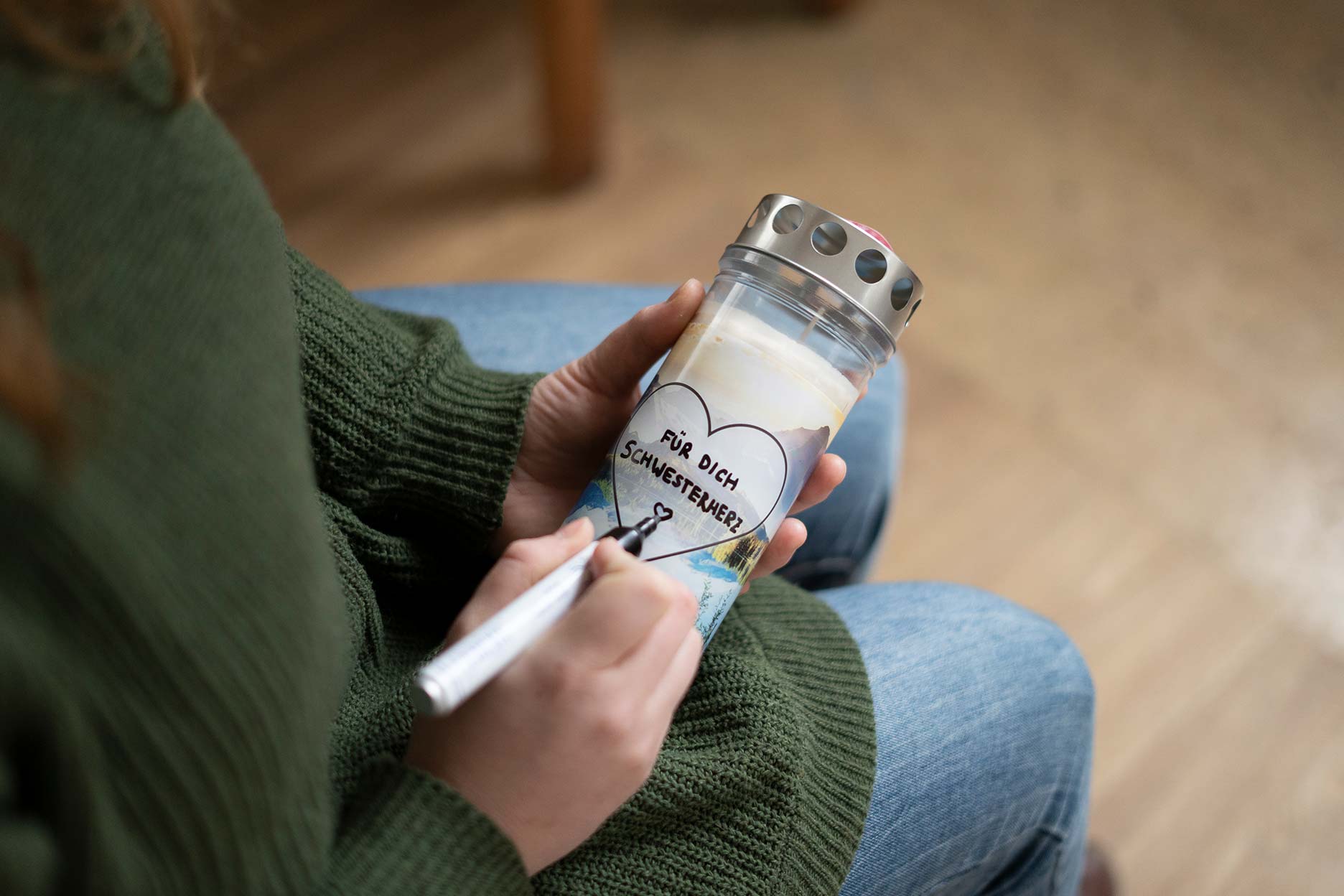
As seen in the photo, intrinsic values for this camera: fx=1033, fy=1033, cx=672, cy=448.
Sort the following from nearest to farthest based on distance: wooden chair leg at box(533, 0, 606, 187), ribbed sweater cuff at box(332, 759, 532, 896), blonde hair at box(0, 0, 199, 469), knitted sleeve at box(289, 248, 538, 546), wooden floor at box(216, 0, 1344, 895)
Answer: blonde hair at box(0, 0, 199, 469), ribbed sweater cuff at box(332, 759, 532, 896), knitted sleeve at box(289, 248, 538, 546), wooden floor at box(216, 0, 1344, 895), wooden chair leg at box(533, 0, 606, 187)

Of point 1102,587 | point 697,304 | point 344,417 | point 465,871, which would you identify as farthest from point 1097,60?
point 465,871

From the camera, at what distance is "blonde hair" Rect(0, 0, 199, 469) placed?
0.92 ft

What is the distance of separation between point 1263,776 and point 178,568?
103 cm

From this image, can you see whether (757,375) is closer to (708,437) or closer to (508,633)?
(708,437)

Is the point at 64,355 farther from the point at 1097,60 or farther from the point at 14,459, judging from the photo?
the point at 1097,60

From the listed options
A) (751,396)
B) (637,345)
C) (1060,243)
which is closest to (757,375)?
(751,396)

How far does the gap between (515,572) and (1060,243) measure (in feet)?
3.65

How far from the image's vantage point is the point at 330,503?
0.51 metres

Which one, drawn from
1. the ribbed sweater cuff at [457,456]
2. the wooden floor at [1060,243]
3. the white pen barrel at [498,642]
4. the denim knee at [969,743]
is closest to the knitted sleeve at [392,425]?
the ribbed sweater cuff at [457,456]

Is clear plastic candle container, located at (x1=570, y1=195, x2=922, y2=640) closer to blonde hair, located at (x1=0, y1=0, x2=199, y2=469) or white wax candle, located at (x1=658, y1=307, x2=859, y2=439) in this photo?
white wax candle, located at (x1=658, y1=307, x2=859, y2=439)

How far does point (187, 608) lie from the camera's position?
1.01ft

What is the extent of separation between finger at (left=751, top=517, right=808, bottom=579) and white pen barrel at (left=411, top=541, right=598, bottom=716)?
0.41 feet

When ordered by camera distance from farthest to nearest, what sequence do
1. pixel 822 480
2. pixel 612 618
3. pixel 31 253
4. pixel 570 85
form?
pixel 570 85 → pixel 822 480 → pixel 612 618 → pixel 31 253

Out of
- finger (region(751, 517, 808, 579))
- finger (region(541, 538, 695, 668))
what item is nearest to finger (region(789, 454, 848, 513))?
finger (region(751, 517, 808, 579))
